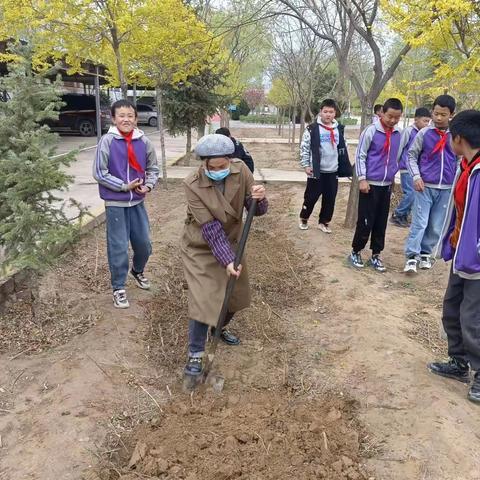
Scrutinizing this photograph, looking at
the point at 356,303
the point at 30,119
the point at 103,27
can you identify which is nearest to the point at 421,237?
the point at 356,303

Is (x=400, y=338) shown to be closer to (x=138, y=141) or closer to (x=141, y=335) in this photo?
(x=141, y=335)

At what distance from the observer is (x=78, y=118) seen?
22.0 m

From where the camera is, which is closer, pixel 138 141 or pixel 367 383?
pixel 367 383

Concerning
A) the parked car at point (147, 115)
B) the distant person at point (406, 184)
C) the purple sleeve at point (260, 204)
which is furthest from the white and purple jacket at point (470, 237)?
the parked car at point (147, 115)

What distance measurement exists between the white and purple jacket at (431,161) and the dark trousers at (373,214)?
37 cm

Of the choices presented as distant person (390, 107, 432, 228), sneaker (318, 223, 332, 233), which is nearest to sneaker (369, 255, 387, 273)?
sneaker (318, 223, 332, 233)

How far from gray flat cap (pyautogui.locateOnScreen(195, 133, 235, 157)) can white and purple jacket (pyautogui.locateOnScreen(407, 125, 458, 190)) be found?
2.85 metres

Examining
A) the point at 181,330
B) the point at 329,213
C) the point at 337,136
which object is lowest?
the point at 181,330

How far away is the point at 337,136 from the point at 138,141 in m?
2.92

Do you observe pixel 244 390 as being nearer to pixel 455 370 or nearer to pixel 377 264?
pixel 455 370

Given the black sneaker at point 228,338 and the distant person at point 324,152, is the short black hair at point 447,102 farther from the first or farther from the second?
the black sneaker at point 228,338

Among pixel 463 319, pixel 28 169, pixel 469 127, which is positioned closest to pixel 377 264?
pixel 463 319

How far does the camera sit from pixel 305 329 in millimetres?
4289

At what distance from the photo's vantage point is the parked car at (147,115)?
32.5 m
